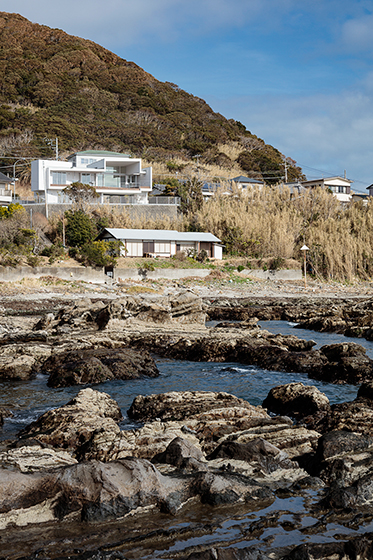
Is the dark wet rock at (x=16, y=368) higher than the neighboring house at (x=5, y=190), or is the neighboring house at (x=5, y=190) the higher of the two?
the neighboring house at (x=5, y=190)

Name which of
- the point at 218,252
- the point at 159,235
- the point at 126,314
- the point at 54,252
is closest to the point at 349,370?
the point at 126,314

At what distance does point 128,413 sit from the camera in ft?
35.2

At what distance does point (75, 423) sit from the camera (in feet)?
29.7

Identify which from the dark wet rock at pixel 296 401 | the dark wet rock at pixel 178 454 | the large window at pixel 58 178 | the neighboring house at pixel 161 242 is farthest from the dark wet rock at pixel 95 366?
the large window at pixel 58 178

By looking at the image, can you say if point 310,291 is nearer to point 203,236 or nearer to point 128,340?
point 203,236

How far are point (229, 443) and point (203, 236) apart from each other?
41849 mm

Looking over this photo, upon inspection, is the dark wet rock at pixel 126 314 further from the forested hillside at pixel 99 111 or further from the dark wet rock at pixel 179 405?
the forested hillside at pixel 99 111

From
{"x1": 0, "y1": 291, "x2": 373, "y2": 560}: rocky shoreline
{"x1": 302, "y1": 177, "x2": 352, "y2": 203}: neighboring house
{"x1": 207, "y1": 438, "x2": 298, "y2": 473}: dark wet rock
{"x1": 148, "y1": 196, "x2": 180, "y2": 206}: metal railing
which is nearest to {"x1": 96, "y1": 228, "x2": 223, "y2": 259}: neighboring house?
{"x1": 148, "y1": 196, "x2": 180, "y2": 206}: metal railing

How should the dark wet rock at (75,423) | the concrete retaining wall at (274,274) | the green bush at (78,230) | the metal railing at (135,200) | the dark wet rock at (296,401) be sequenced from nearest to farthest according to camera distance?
the dark wet rock at (75,423) → the dark wet rock at (296,401) → the concrete retaining wall at (274,274) → the green bush at (78,230) → the metal railing at (135,200)

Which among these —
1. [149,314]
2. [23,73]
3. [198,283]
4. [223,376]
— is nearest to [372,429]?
[223,376]

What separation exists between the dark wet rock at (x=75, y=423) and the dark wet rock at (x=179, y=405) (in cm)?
47

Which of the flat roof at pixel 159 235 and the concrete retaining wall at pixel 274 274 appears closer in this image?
the concrete retaining wall at pixel 274 274

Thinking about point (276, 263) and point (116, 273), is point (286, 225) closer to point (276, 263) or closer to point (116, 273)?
point (276, 263)

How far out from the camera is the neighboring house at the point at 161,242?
46875 millimetres
